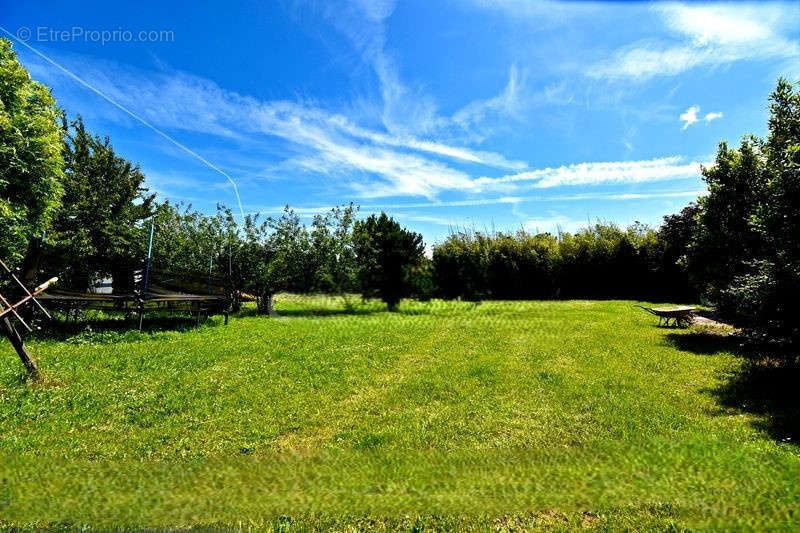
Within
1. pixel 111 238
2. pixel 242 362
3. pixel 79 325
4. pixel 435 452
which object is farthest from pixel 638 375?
pixel 111 238

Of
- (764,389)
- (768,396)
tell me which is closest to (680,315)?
(764,389)

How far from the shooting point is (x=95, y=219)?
21.5m

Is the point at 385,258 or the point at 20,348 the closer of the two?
the point at 20,348

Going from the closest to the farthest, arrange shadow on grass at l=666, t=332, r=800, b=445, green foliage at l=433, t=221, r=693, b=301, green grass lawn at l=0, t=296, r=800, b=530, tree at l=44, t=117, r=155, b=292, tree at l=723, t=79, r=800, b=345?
green grass lawn at l=0, t=296, r=800, b=530 < shadow on grass at l=666, t=332, r=800, b=445 < tree at l=723, t=79, r=800, b=345 < tree at l=44, t=117, r=155, b=292 < green foliage at l=433, t=221, r=693, b=301

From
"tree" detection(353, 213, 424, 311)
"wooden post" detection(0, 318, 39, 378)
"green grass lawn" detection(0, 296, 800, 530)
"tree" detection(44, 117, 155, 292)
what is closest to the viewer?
"green grass lawn" detection(0, 296, 800, 530)

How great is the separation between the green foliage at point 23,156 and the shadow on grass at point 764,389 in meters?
18.1

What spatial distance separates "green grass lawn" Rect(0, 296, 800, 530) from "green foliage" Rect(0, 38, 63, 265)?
4777 millimetres

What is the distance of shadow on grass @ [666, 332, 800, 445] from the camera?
5.93 m

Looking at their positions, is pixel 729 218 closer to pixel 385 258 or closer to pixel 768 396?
pixel 768 396

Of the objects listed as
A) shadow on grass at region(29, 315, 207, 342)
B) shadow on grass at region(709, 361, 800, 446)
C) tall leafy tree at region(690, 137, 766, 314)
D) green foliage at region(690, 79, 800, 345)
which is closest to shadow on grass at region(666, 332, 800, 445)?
shadow on grass at region(709, 361, 800, 446)

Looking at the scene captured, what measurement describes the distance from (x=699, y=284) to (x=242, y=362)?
15394 millimetres

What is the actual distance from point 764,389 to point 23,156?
66.4ft

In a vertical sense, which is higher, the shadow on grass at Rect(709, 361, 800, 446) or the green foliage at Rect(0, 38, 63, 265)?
the green foliage at Rect(0, 38, 63, 265)

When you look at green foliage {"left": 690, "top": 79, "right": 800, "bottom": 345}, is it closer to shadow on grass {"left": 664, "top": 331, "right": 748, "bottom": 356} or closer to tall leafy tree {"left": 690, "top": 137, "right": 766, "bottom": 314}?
tall leafy tree {"left": 690, "top": 137, "right": 766, "bottom": 314}
